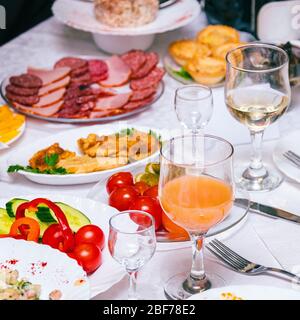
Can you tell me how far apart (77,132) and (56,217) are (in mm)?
464

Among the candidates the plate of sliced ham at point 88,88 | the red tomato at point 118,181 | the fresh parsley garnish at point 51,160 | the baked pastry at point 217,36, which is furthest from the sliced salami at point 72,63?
the red tomato at point 118,181

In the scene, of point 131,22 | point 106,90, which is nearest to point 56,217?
point 106,90

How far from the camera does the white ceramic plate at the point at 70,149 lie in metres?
1.56

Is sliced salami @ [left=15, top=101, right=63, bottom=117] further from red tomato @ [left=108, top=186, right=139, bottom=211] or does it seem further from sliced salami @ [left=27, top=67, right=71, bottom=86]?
red tomato @ [left=108, top=186, right=139, bottom=211]

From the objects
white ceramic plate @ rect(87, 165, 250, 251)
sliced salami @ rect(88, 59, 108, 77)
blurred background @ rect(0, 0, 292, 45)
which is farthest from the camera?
blurred background @ rect(0, 0, 292, 45)

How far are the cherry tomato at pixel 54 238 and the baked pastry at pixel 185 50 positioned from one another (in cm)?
94

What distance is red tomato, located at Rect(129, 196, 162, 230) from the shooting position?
53.1 inches

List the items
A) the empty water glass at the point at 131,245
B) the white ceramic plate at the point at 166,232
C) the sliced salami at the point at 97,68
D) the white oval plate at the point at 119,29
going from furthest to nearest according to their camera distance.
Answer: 1. the white oval plate at the point at 119,29
2. the sliced salami at the point at 97,68
3. the white ceramic plate at the point at 166,232
4. the empty water glass at the point at 131,245

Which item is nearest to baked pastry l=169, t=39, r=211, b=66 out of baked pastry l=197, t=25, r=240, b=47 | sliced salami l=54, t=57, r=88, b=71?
baked pastry l=197, t=25, r=240, b=47

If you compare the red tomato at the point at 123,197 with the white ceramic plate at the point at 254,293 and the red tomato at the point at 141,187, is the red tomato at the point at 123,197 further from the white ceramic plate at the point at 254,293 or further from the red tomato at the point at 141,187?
the white ceramic plate at the point at 254,293

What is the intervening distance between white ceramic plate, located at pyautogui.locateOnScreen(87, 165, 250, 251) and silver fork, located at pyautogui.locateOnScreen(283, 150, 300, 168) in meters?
0.18
